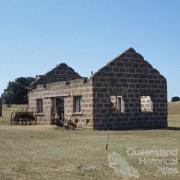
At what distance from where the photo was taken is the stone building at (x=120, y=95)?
29875mm

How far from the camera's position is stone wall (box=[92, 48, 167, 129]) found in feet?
98.2

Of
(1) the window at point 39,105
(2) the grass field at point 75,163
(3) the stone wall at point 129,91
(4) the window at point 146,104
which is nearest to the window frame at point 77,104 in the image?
(3) the stone wall at point 129,91

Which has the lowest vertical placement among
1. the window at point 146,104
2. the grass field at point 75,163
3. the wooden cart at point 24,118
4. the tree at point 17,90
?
the grass field at point 75,163

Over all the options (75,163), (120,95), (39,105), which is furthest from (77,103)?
(75,163)

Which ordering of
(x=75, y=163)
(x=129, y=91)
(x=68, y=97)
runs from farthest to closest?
(x=68, y=97) → (x=129, y=91) → (x=75, y=163)

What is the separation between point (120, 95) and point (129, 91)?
0.67m

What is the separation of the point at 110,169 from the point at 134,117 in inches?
750

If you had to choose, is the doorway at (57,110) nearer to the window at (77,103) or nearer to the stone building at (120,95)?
the stone building at (120,95)

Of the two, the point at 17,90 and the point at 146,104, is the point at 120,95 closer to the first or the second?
the point at 146,104

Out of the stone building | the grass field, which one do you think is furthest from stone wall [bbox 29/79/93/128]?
the grass field

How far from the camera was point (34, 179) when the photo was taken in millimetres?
11000

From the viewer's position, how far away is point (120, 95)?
30.8m

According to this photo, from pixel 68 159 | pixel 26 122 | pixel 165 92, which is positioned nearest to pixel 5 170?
pixel 68 159

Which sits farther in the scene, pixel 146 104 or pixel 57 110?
pixel 57 110
